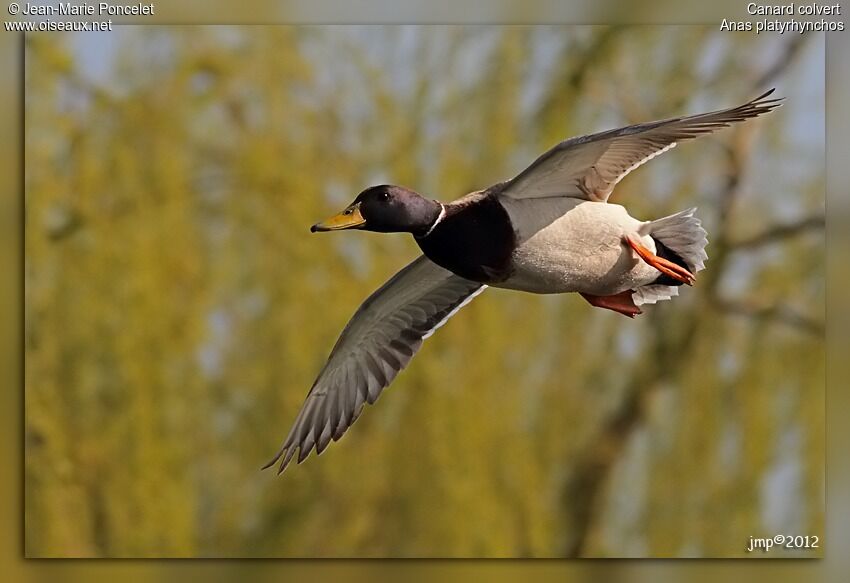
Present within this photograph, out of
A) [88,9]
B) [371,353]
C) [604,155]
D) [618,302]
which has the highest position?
[88,9]

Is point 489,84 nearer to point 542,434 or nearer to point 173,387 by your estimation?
point 542,434

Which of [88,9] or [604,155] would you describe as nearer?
[604,155]

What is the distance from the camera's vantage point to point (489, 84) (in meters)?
4.30

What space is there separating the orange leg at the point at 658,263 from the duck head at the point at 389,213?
1.53 feet

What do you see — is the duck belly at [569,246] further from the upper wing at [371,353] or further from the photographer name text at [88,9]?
the photographer name text at [88,9]

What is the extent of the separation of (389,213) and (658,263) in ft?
2.09

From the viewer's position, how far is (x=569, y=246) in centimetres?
263

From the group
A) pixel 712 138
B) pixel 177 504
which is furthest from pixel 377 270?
pixel 712 138

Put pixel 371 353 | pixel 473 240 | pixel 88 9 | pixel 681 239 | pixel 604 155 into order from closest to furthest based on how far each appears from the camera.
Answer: pixel 473 240, pixel 604 155, pixel 681 239, pixel 371 353, pixel 88 9

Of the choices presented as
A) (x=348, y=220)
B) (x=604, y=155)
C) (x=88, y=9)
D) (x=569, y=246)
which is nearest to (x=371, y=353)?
(x=348, y=220)

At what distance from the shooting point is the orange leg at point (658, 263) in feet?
8.82

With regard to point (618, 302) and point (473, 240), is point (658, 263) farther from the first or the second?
point (473, 240)

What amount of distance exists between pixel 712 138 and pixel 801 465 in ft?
4.20

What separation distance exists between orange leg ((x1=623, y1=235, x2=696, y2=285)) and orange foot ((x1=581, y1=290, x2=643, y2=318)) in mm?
216
